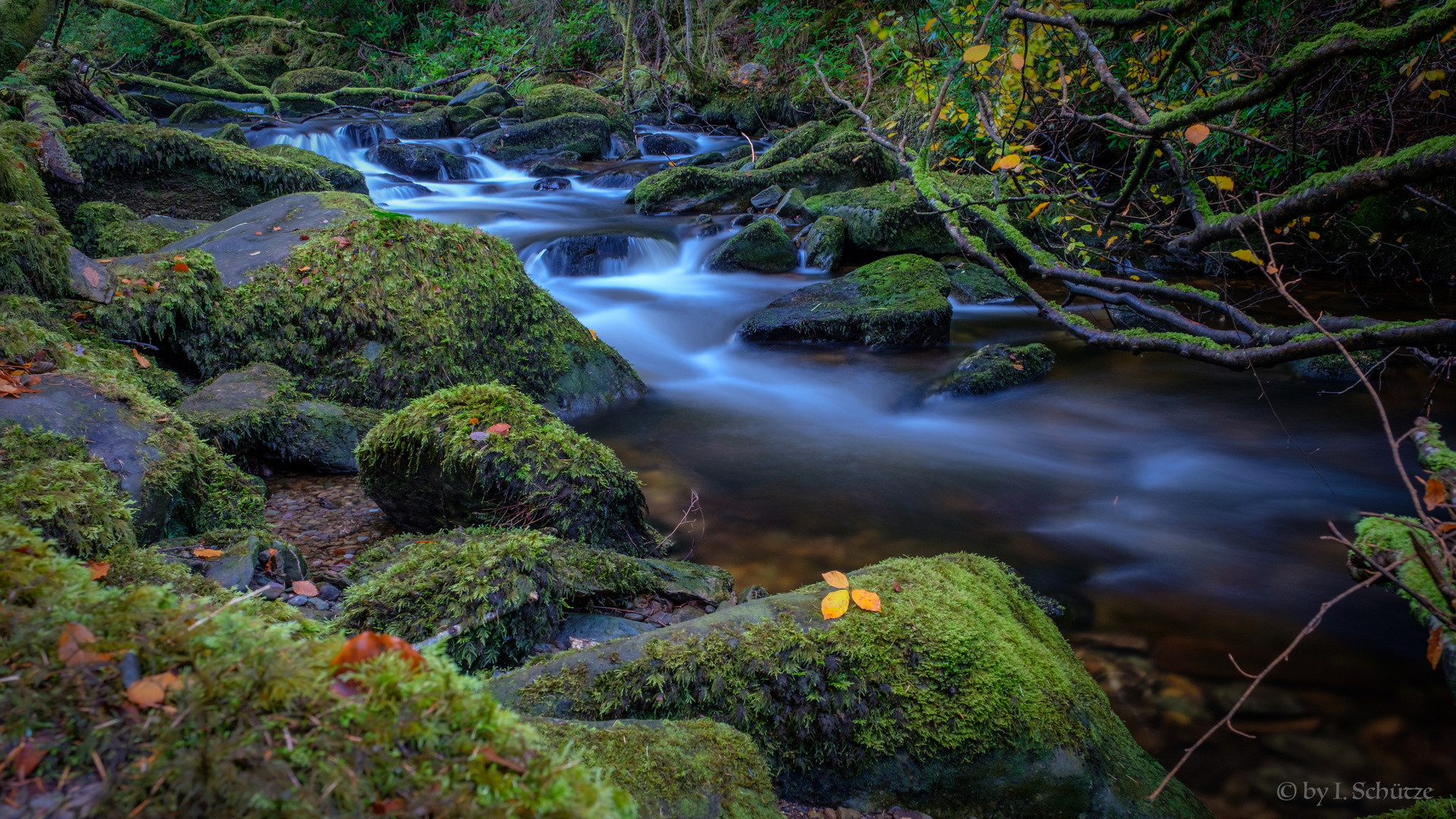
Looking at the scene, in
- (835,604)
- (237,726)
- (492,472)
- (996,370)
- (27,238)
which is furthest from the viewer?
(996,370)

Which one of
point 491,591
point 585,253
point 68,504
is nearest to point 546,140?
point 585,253

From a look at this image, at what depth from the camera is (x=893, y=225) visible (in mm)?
10430

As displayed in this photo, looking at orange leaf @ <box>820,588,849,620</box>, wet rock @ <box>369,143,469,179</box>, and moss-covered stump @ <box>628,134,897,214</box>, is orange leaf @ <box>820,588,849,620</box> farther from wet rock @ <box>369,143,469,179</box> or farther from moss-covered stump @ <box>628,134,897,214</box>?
wet rock @ <box>369,143,469,179</box>

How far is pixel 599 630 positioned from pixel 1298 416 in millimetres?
7193

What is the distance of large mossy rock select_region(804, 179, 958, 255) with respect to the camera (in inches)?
408

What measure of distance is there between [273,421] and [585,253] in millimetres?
6499

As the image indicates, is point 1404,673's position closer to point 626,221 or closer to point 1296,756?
point 1296,756

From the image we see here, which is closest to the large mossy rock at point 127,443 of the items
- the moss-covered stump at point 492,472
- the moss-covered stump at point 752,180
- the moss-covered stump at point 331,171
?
the moss-covered stump at point 492,472

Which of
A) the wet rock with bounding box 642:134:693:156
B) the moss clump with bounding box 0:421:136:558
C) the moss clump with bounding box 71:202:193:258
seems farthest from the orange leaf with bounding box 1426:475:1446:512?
the wet rock with bounding box 642:134:693:156

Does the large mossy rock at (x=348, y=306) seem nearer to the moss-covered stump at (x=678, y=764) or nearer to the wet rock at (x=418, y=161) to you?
→ the moss-covered stump at (x=678, y=764)

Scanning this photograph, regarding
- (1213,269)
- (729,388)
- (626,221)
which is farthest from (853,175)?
(729,388)

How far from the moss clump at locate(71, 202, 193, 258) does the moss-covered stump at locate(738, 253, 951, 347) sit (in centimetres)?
555

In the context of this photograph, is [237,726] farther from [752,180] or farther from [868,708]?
[752,180]

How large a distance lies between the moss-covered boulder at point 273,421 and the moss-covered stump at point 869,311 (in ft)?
16.5
